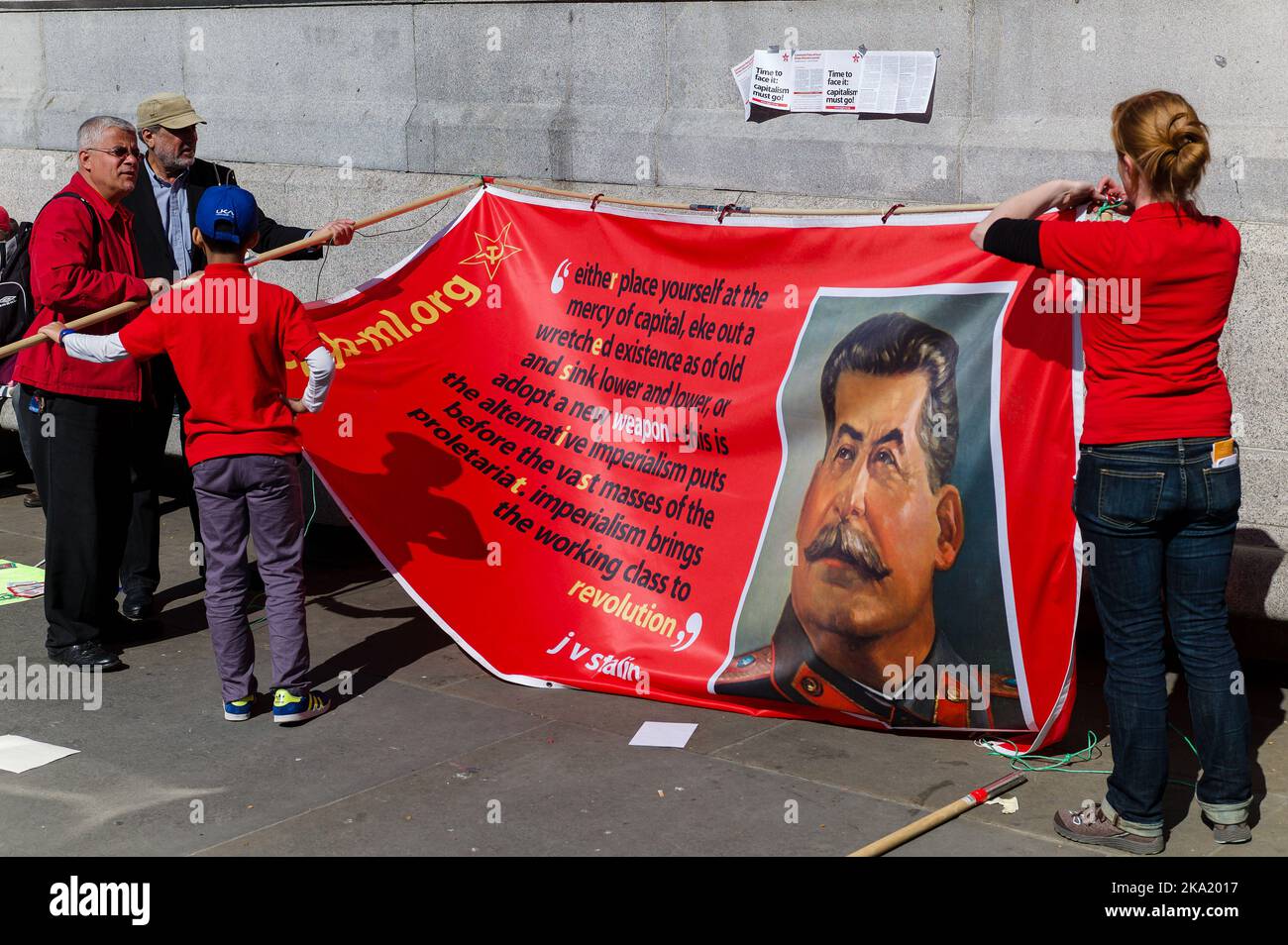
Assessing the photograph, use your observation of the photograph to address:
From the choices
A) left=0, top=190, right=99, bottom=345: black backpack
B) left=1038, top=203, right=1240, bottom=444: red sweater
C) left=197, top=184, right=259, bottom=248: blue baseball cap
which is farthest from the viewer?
left=0, top=190, right=99, bottom=345: black backpack

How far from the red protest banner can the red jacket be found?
2.75 feet

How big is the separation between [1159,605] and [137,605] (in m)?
4.43

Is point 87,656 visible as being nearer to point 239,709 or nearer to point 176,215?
point 239,709

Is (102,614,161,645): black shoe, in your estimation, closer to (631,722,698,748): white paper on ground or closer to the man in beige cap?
the man in beige cap

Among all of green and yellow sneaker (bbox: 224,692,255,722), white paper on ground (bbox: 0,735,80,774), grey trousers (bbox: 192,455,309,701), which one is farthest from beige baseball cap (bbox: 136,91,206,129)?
white paper on ground (bbox: 0,735,80,774)

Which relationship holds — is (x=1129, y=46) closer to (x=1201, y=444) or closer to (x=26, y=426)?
(x=1201, y=444)

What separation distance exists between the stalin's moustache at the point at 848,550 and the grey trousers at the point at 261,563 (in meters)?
1.85

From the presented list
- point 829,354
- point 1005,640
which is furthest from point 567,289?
point 1005,640

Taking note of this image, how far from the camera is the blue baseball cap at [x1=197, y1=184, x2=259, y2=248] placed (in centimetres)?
525

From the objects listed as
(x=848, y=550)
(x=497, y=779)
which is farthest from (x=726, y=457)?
(x=497, y=779)

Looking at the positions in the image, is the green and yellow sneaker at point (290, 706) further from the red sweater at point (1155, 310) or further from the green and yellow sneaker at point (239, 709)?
the red sweater at point (1155, 310)

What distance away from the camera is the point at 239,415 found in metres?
5.27

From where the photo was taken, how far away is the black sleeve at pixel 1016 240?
4195 millimetres
